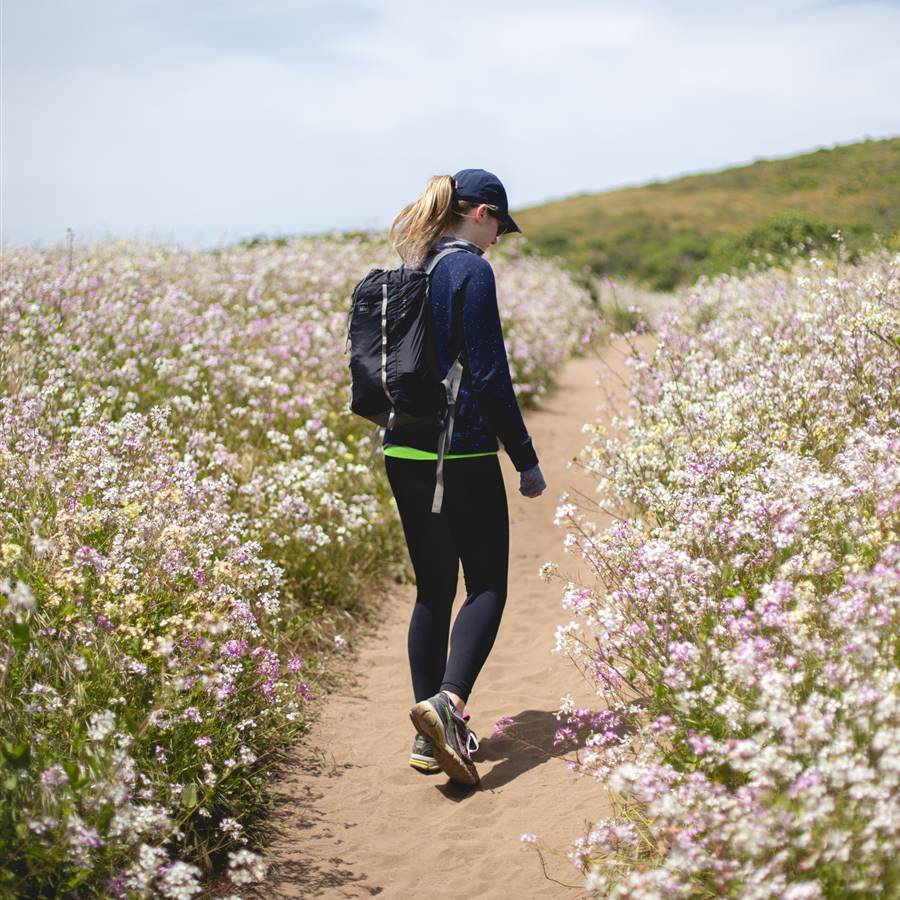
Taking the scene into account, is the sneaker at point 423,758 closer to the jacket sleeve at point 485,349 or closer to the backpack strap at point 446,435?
the backpack strap at point 446,435

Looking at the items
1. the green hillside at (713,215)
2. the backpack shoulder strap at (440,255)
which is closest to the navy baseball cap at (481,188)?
the backpack shoulder strap at (440,255)

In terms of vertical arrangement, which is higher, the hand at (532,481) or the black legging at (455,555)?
the hand at (532,481)

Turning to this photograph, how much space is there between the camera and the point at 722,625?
344 centimetres

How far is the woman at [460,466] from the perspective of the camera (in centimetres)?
396

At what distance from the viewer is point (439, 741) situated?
3979mm

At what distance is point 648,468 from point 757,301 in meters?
3.97

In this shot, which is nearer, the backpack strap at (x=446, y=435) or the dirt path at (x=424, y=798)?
the dirt path at (x=424, y=798)

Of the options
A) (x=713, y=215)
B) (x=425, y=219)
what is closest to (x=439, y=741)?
(x=425, y=219)

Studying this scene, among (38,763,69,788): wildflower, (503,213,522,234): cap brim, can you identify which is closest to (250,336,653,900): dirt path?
(38,763,69,788): wildflower

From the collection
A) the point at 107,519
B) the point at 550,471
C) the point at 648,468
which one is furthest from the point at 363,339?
the point at 550,471

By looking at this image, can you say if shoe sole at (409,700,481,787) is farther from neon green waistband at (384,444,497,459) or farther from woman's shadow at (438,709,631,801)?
neon green waistband at (384,444,497,459)

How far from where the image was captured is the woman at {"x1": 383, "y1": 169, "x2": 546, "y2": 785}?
3.96 meters

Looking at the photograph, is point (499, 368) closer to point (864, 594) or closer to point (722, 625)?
point (722, 625)

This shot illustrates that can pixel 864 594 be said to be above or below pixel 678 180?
below
